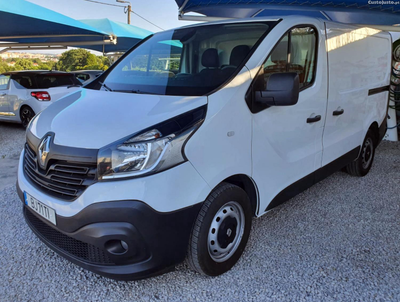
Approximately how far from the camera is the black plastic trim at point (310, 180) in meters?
2.73

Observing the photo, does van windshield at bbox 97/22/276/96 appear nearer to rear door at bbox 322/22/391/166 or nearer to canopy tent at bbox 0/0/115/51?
rear door at bbox 322/22/391/166

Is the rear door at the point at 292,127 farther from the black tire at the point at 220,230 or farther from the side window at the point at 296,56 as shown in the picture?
the black tire at the point at 220,230

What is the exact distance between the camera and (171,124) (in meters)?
1.92

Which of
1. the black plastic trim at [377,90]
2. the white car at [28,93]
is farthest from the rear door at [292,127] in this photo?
the white car at [28,93]

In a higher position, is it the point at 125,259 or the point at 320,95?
the point at 320,95

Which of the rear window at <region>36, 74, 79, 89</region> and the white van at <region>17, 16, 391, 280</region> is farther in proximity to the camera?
the rear window at <region>36, 74, 79, 89</region>

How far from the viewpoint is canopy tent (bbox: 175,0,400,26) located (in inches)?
254

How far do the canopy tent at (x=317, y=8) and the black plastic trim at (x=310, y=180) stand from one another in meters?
3.88

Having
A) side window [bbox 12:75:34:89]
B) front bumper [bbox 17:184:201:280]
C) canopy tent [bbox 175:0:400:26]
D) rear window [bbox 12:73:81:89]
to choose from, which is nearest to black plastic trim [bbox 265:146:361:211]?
front bumper [bbox 17:184:201:280]

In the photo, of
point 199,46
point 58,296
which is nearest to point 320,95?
point 199,46

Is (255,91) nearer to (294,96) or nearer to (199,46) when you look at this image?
(294,96)

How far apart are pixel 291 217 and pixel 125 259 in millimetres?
1882

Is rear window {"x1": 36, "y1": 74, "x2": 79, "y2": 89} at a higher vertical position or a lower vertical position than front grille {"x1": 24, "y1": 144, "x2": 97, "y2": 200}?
higher

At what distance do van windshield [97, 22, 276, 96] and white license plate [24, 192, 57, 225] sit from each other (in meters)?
1.01
